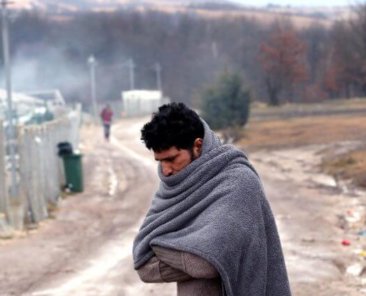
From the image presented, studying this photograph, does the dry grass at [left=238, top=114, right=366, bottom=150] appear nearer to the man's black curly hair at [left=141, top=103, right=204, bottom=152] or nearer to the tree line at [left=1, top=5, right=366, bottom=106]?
the man's black curly hair at [left=141, top=103, right=204, bottom=152]

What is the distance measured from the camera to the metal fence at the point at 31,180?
46.9 ft

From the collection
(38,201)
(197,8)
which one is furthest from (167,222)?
(197,8)

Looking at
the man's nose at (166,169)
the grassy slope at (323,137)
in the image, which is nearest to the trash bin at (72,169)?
the grassy slope at (323,137)

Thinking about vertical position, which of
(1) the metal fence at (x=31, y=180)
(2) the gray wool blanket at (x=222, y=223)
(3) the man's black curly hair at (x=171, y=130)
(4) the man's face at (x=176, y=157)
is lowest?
(1) the metal fence at (x=31, y=180)

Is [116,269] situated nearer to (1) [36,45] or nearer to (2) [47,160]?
(2) [47,160]

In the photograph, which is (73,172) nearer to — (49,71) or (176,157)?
(176,157)

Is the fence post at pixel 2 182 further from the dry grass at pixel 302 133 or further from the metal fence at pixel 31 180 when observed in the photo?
the dry grass at pixel 302 133

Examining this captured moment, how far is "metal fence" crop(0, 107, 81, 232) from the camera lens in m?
14.3

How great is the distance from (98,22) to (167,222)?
136002mm

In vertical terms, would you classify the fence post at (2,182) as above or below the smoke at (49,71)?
above

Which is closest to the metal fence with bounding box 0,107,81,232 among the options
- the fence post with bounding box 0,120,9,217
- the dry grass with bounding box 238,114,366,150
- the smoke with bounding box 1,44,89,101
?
the fence post with bounding box 0,120,9,217

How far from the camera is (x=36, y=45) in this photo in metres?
119

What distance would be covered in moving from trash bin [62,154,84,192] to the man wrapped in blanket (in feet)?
57.2

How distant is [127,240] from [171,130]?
34.8ft
